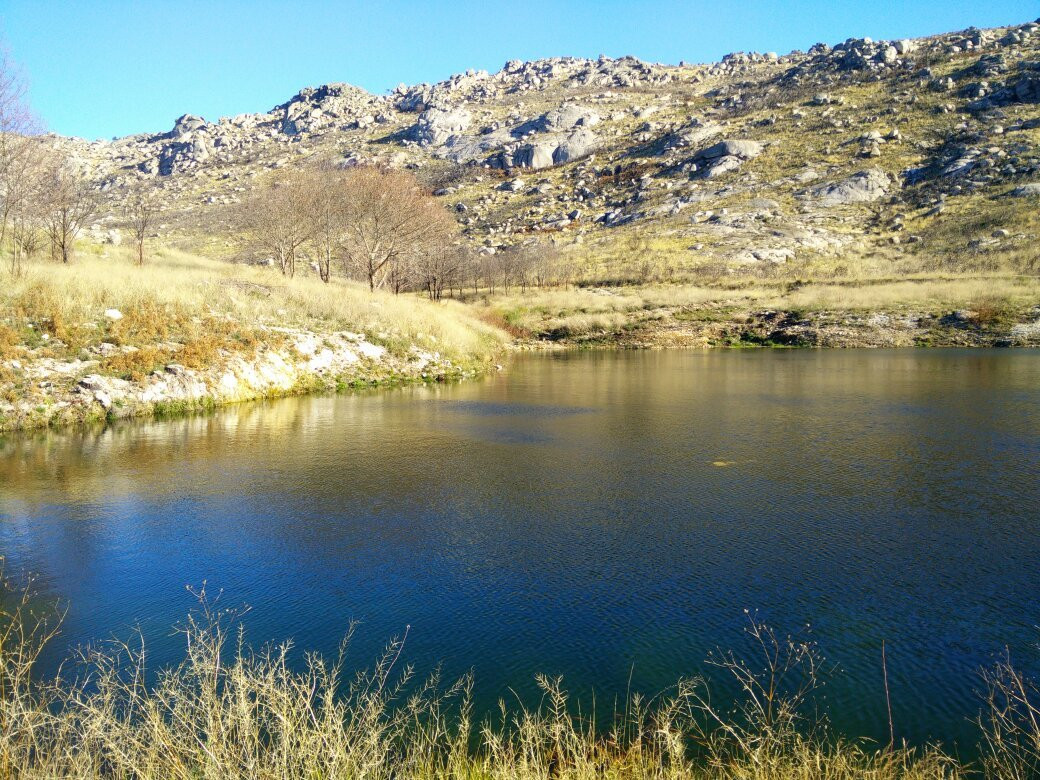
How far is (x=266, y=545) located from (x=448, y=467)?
5.28 m

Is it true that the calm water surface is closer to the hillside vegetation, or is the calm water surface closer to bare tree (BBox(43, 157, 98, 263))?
the hillside vegetation

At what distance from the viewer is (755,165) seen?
4419 inches

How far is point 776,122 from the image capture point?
127375 millimetres

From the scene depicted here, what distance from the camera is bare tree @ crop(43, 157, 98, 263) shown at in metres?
33.3

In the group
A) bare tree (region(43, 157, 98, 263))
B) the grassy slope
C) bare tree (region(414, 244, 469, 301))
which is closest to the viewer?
the grassy slope

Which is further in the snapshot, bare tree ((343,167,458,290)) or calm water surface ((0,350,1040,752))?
bare tree ((343,167,458,290))

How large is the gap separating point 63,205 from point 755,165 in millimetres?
103804

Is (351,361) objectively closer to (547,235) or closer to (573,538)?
(573,538)

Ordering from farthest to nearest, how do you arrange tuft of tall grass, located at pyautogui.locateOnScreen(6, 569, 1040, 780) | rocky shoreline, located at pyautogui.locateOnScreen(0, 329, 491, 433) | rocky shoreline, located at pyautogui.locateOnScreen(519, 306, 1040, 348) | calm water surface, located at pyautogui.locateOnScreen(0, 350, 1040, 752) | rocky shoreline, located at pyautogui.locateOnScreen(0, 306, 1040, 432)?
rocky shoreline, located at pyautogui.locateOnScreen(519, 306, 1040, 348) → rocky shoreline, located at pyautogui.locateOnScreen(0, 306, 1040, 432) → rocky shoreline, located at pyautogui.locateOnScreen(0, 329, 491, 433) → calm water surface, located at pyautogui.locateOnScreen(0, 350, 1040, 752) → tuft of tall grass, located at pyautogui.locateOnScreen(6, 569, 1040, 780)

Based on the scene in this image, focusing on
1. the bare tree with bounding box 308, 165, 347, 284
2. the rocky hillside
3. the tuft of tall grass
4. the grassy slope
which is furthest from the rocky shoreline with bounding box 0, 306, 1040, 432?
the rocky hillside

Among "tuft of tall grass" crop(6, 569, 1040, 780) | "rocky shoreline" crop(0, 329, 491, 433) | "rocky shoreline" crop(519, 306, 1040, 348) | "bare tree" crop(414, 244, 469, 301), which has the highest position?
"bare tree" crop(414, 244, 469, 301)

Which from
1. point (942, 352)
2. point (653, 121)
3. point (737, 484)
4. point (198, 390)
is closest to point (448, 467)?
point (737, 484)

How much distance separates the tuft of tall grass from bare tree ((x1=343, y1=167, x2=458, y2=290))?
126 ft

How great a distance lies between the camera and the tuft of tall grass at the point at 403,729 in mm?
4453
